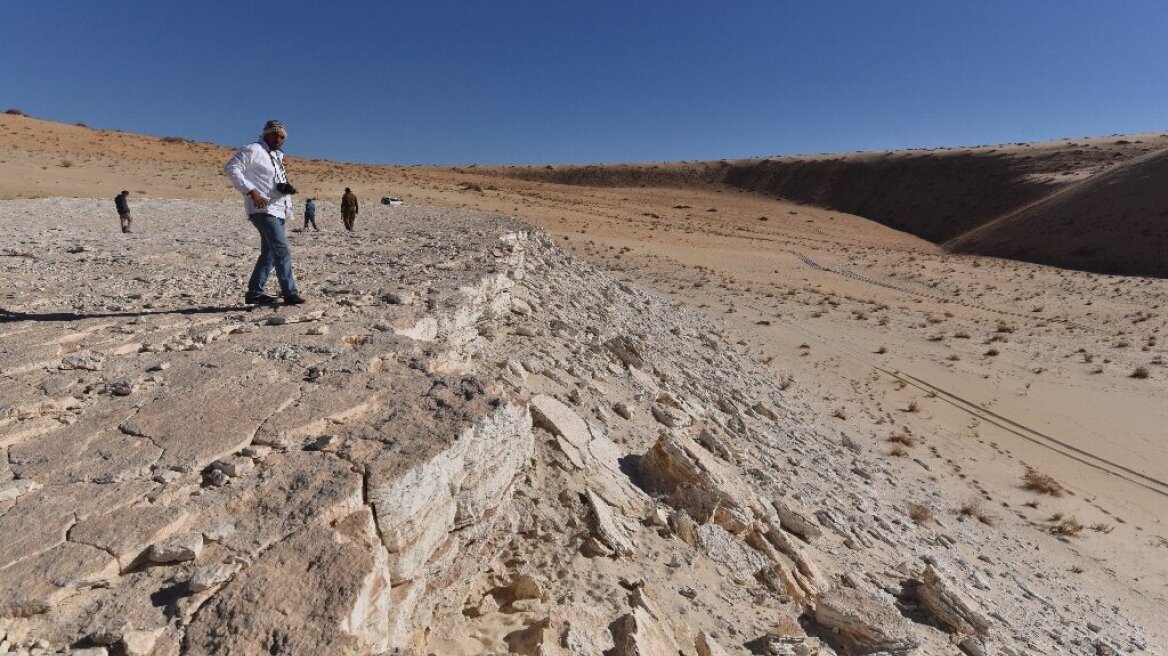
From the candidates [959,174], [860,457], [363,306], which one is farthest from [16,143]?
[959,174]

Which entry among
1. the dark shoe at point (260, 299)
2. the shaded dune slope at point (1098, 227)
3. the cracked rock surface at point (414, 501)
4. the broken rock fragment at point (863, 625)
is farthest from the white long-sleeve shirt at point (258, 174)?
the shaded dune slope at point (1098, 227)

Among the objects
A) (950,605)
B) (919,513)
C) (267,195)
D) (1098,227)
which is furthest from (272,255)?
(1098,227)

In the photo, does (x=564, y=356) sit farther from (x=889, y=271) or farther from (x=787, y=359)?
(x=889, y=271)

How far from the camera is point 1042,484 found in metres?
9.11

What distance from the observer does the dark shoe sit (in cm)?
521

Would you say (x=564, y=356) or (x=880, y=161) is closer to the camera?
(x=564, y=356)

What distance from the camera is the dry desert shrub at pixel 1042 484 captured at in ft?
29.6

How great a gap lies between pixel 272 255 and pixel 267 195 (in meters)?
0.54

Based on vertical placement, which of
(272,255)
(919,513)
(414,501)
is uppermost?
(272,255)

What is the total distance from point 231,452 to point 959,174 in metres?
72.9

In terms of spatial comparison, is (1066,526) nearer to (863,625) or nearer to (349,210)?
(863,625)

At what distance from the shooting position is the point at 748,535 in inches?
184

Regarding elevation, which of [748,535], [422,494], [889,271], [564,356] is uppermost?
[422,494]

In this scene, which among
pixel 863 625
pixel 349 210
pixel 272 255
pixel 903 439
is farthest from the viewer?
pixel 349 210
